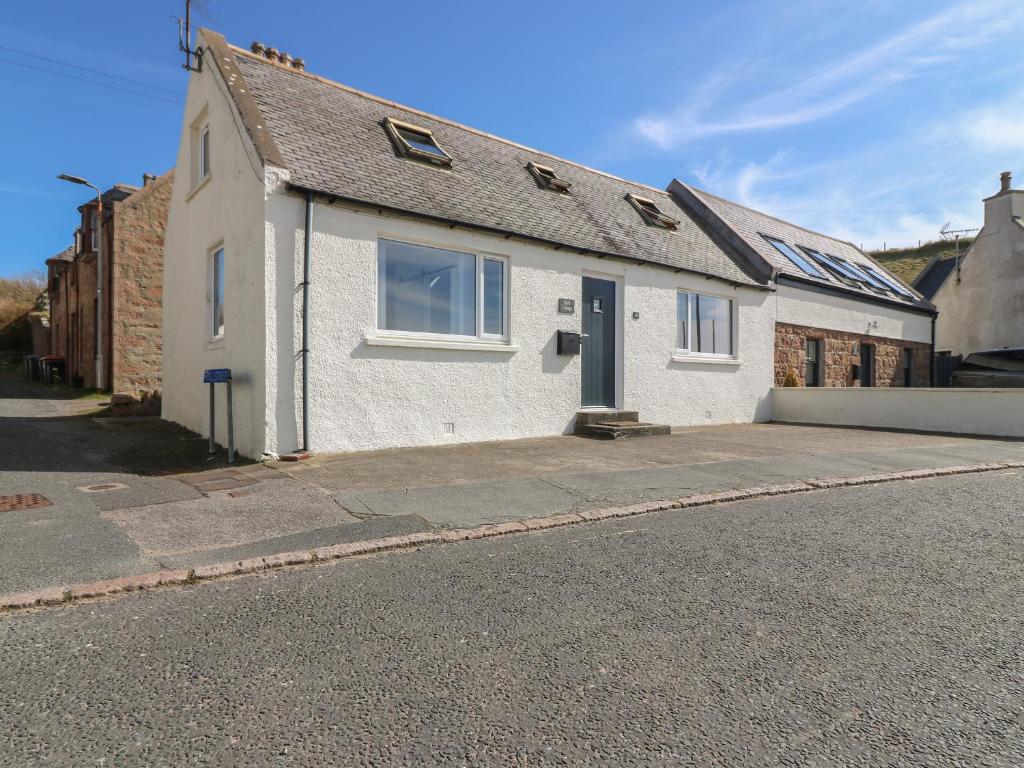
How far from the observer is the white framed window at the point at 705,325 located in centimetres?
1285

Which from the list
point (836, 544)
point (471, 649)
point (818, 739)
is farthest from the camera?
point (836, 544)

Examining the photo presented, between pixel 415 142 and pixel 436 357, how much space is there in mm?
4911

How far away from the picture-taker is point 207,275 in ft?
33.0

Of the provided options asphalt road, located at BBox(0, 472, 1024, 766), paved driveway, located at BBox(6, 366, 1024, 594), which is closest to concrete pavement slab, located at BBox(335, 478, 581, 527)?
paved driveway, located at BBox(6, 366, 1024, 594)

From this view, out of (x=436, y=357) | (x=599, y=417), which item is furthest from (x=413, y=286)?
(x=599, y=417)

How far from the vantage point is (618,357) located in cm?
1138

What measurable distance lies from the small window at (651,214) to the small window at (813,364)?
17.9ft

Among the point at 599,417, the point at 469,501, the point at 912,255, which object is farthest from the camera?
the point at 912,255

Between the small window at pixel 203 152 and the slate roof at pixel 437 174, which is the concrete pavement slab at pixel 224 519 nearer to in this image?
the slate roof at pixel 437 174

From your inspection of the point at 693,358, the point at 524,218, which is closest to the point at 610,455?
the point at 524,218

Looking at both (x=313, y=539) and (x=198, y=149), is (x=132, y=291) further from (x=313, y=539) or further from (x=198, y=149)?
(x=313, y=539)

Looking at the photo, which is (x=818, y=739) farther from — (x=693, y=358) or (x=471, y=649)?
(x=693, y=358)

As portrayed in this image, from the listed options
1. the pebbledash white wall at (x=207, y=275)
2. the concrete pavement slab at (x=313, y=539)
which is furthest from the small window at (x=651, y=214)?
the concrete pavement slab at (x=313, y=539)

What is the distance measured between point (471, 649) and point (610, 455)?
5677 millimetres
